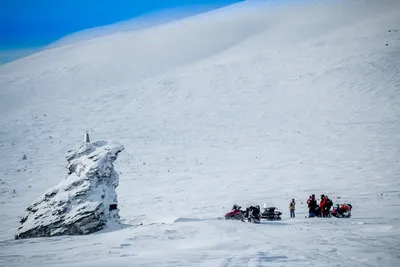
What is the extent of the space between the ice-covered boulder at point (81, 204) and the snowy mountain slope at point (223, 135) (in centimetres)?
113

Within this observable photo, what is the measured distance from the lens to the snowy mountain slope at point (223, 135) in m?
11.2

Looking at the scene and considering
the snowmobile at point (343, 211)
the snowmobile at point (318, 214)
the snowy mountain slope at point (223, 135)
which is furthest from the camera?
the snowmobile at point (318, 214)

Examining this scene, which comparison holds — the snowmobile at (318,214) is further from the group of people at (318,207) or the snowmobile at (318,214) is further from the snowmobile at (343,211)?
the snowmobile at (343,211)

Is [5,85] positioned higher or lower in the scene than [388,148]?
higher

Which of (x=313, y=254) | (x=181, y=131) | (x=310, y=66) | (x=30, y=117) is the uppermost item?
(x=310, y=66)

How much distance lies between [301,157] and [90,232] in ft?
64.1

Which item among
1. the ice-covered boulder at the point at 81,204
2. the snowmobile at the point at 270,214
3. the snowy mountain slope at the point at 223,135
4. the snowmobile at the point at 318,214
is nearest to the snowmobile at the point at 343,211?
the snowmobile at the point at 318,214

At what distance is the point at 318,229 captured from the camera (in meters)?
13.5

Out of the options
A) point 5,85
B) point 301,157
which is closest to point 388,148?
point 301,157

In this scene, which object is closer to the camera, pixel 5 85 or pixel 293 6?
pixel 5 85

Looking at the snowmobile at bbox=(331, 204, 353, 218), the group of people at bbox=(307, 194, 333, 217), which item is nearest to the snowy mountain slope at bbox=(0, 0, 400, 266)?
the snowmobile at bbox=(331, 204, 353, 218)

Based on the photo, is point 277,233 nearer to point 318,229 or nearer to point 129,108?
point 318,229

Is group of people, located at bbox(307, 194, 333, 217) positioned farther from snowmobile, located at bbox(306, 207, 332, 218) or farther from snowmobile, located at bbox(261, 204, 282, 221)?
snowmobile, located at bbox(261, 204, 282, 221)

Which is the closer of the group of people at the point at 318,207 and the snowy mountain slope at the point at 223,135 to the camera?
the snowy mountain slope at the point at 223,135
